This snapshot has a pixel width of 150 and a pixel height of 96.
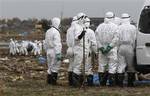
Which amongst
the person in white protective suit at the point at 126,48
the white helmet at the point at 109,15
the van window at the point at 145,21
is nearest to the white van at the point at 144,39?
the van window at the point at 145,21

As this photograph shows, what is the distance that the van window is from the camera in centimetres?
1548

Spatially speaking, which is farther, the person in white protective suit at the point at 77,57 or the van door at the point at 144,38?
the person in white protective suit at the point at 77,57

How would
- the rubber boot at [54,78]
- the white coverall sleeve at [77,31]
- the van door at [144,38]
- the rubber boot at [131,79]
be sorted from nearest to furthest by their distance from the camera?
the van door at [144,38], the white coverall sleeve at [77,31], the rubber boot at [131,79], the rubber boot at [54,78]

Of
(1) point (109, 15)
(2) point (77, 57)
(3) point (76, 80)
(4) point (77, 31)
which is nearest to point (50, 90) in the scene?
(3) point (76, 80)

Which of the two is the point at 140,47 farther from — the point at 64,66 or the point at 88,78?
the point at 64,66

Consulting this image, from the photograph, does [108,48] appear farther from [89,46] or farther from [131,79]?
[131,79]

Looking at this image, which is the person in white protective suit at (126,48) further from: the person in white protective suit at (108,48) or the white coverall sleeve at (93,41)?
the white coverall sleeve at (93,41)

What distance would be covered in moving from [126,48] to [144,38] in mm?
810

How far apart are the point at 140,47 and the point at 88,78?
5.89ft

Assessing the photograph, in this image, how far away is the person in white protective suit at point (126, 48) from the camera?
16016 millimetres

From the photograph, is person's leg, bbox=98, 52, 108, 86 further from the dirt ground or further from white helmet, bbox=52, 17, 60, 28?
white helmet, bbox=52, 17, 60, 28

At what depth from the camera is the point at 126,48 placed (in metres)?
16.0

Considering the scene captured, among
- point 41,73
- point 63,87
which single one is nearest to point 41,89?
point 63,87

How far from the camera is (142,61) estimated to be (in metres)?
15.6
